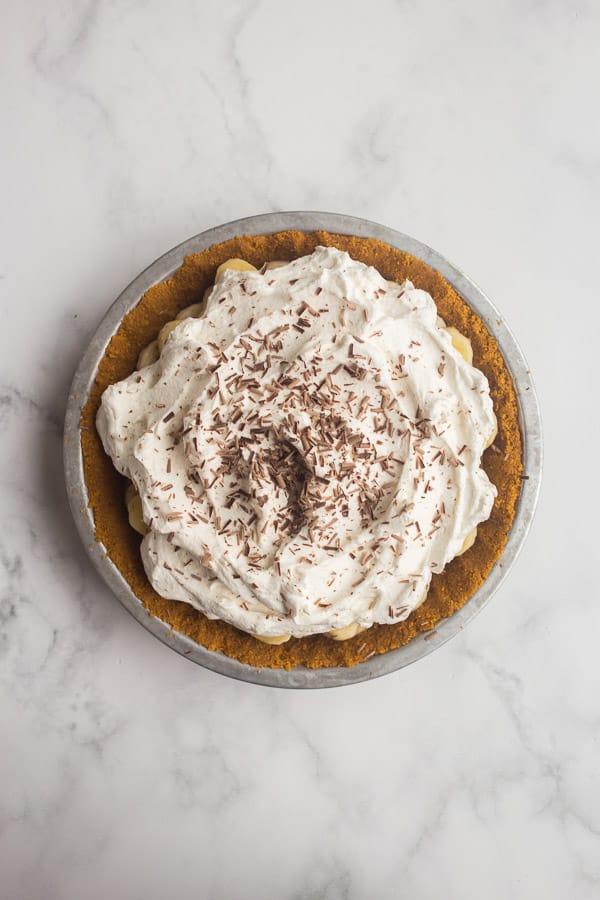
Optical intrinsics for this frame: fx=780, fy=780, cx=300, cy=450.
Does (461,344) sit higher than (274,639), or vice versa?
(461,344)

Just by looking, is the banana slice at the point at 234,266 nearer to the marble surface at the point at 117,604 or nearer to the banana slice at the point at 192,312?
the banana slice at the point at 192,312

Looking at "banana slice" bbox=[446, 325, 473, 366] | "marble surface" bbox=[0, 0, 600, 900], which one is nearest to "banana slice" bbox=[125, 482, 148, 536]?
"marble surface" bbox=[0, 0, 600, 900]

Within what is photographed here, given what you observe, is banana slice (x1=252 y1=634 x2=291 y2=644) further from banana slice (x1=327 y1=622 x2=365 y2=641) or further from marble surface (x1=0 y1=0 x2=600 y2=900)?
marble surface (x1=0 y1=0 x2=600 y2=900)

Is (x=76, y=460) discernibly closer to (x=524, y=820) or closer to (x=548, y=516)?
(x=548, y=516)

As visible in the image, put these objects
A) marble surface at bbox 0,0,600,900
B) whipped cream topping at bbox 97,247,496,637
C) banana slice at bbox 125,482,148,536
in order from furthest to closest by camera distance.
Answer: marble surface at bbox 0,0,600,900
banana slice at bbox 125,482,148,536
whipped cream topping at bbox 97,247,496,637

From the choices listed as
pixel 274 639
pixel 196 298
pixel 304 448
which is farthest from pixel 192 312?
pixel 274 639

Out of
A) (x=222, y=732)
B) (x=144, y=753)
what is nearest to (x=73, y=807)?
(x=144, y=753)

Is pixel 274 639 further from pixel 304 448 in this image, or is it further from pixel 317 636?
pixel 304 448

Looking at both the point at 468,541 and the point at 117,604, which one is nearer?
the point at 468,541

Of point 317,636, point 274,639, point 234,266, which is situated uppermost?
point 234,266
